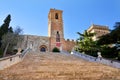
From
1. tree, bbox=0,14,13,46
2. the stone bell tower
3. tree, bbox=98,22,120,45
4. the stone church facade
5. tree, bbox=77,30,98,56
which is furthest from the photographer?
the stone bell tower

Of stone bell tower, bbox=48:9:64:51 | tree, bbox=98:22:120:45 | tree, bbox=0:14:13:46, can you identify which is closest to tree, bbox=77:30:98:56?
tree, bbox=98:22:120:45

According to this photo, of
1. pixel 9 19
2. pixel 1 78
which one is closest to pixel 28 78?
pixel 1 78

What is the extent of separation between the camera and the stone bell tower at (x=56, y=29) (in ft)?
114

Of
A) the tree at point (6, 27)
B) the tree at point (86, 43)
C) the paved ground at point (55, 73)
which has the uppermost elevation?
the tree at point (6, 27)

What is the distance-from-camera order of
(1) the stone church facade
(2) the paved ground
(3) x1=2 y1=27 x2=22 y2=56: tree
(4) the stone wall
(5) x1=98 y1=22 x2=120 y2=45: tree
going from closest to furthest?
(2) the paved ground → (5) x1=98 y1=22 x2=120 y2=45: tree → (3) x1=2 y1=27 x2=22 y2=56: tree → (4) the stone wall → (1) the stone church facade

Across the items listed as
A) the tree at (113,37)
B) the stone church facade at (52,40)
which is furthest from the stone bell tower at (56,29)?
the tree at (113,37)

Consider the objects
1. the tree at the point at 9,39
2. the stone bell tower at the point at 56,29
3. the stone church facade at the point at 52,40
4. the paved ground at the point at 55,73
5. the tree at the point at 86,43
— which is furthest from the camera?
the stone bell tower at the point at 56,29

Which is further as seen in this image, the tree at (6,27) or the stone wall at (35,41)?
the stone wall at (35,41)

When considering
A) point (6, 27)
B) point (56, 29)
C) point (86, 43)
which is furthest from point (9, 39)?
point (56, 29)

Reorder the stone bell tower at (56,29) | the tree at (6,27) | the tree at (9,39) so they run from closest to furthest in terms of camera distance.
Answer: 1. the tree at (9,39)
2. the tree at (6,27)
3. the stone bell tower at (56,29)

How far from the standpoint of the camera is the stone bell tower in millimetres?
34688

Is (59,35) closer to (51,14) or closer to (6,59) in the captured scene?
(51,14)

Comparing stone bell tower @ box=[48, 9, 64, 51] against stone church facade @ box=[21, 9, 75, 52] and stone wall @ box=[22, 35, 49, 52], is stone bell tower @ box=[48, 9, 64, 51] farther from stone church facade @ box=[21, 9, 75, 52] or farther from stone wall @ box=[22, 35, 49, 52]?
stone wall @ box=[22, 35, 49, 52]

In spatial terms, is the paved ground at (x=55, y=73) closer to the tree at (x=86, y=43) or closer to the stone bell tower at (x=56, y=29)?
A: the tree at (x=86, y=43)
